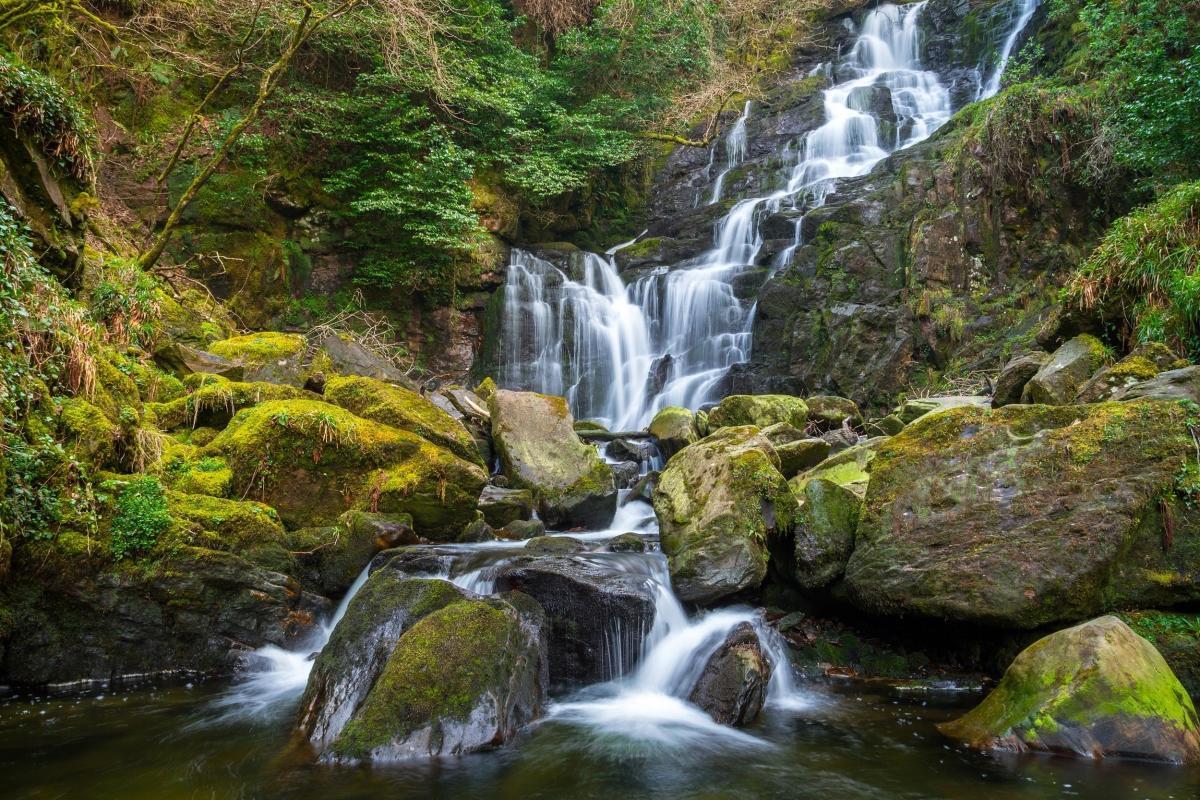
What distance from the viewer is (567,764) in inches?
168

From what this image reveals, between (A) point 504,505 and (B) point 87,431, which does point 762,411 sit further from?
(B) point 87,431

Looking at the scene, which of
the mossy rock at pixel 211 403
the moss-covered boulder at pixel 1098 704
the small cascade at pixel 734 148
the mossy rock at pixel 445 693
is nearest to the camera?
the moss-covered boulder at pixel 1098 704

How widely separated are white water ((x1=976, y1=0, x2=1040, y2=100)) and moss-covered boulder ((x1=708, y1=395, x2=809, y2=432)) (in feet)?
46.9

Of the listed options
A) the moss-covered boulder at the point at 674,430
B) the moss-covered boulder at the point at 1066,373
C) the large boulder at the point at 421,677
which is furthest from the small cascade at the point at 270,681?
the moss-covered boulder at the point at 1066,373

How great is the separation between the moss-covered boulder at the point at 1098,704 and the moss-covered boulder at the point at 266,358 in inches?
355

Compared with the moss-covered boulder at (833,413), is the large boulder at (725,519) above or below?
below

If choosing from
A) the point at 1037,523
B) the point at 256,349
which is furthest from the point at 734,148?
the point at 1037,523

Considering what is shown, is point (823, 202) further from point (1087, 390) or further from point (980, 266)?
point (1087, 390)

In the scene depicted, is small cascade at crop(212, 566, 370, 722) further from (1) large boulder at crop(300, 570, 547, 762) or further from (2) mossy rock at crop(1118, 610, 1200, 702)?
(2) mossy rock at crop(1118, 610, 1200, 702)

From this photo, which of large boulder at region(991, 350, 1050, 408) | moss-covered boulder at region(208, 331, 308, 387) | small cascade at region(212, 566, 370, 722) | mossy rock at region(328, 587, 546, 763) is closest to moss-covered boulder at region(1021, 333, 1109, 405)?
large boulder at region(991, 350, 1050, 408)

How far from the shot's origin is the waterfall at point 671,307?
1555 cm

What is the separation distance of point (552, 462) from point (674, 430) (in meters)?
2.77

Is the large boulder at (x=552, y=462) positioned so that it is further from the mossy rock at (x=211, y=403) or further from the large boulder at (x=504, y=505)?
the mossy rock at (x=211, y=403)

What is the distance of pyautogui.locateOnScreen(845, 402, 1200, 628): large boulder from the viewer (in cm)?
486
